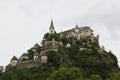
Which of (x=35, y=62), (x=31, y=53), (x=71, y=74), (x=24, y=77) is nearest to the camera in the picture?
(x=71, y=74)

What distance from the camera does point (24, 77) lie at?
344 feet

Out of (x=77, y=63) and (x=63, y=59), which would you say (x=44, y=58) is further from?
(x=77, y=63)

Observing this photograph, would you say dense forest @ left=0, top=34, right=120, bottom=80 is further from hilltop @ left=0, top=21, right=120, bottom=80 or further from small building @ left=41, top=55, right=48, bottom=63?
small building @ left=41, top=55, right=48, bottom=63

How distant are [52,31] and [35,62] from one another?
19.6m

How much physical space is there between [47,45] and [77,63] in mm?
9813

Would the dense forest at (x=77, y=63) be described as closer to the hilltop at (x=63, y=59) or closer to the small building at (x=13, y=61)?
the hilltop at (x=63, y=59)

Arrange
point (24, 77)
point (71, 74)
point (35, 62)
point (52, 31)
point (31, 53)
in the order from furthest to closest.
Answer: point (52, 31), point (31, 53), point (35, 62), point (24, 77), point (71, 74)

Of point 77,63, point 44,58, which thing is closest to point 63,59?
point 77,63

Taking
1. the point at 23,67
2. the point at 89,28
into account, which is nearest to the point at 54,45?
the point at 23,67

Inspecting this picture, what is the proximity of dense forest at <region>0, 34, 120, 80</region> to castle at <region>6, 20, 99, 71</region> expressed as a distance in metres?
1.11

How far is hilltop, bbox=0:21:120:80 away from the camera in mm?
106694

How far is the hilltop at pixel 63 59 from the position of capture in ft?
350

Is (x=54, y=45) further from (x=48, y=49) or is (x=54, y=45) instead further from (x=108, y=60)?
(x=108, y=60)

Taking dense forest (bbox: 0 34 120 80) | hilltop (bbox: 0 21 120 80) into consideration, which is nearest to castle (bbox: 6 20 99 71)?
hilltop (bbox: 0 21 120 80)
